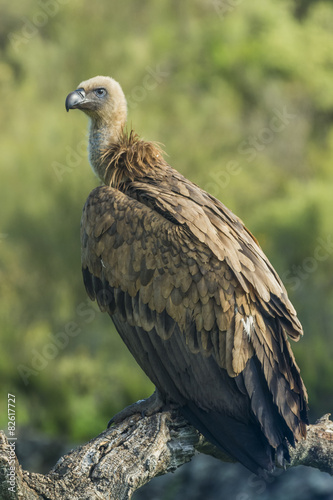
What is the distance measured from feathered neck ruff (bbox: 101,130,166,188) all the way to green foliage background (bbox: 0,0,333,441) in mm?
9086

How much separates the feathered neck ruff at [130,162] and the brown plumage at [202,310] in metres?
0.30

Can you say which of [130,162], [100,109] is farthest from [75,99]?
[130,162]

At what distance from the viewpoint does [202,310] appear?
5.21m

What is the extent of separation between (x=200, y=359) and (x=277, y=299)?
28.0 inches

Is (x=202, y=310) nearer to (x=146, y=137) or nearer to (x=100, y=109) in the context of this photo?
(x=100, y=109)

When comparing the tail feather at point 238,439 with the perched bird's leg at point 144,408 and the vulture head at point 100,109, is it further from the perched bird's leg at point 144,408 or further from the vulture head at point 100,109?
the vulture head at point 100,109

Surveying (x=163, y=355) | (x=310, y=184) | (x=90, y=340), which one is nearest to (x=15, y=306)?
(x=90, y=340)

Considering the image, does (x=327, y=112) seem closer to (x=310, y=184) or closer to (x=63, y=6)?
(x=310, y=184)

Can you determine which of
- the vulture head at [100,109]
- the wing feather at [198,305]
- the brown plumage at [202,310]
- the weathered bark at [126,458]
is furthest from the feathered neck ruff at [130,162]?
the weathered bark at [126,458]

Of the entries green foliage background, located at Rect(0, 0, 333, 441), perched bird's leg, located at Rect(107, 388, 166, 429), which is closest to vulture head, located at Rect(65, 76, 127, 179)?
perched bird's leg, located at Rect(107, 388, 166, 429)

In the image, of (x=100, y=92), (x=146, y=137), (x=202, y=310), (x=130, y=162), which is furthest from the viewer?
(x=146, y=137)

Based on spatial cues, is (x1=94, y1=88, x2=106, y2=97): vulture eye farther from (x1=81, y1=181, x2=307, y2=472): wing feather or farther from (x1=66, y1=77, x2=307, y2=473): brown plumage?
(x1=81, y1=181, x2=307, y2=472): wing feather

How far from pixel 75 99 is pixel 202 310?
256 centimetres

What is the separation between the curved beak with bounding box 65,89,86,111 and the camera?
21.6ft
